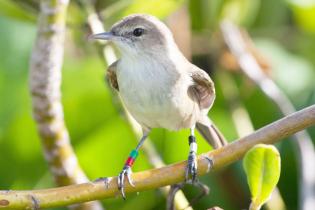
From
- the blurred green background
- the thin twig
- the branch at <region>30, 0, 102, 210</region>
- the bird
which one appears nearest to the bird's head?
the bird

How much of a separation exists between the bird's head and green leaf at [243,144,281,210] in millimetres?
1302

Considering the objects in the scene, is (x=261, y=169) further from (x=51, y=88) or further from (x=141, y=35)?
(x=141, y=35)

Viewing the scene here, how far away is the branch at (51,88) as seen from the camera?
3.38 meters

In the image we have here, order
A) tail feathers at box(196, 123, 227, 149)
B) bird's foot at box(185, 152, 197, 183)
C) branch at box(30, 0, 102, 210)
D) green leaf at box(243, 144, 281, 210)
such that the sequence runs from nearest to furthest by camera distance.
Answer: green leaf at box(243, 144, 281, 210) < bird's foot at box(185, 152, 197, 183) < branch at box(30, 0, 102, 210) < tail feathers at box(196, 123, 227, 149)

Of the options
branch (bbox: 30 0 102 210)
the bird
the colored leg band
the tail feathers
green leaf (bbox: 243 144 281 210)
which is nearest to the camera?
green leaf (bbox: 243 144 281 210)

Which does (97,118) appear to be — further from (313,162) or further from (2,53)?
(313,162)

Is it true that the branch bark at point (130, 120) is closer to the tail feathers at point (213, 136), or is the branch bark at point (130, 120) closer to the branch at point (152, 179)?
the tail feathers at point (213, 136)

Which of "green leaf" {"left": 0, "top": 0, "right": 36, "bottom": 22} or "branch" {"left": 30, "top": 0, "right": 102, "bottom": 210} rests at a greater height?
"green leaf" {"left": 0, "top": 0, "right": 36, "bottom": 22}

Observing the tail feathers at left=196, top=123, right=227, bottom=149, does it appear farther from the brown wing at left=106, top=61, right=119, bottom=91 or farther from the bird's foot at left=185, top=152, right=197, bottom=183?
the bird's foot at left=185, top=152, right=197, bottom=183

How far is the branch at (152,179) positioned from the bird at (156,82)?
737 millimetres

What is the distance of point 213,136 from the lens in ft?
12.3

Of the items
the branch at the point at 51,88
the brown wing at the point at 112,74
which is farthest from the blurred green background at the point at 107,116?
the branch at the point at 51,88

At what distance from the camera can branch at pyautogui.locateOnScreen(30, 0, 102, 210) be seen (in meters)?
3.38

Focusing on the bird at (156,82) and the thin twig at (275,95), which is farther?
the thin twig at (275,95)
